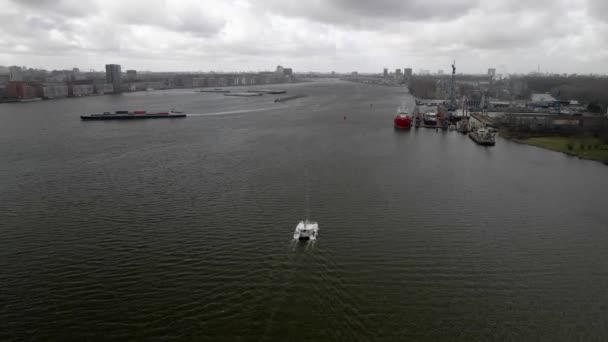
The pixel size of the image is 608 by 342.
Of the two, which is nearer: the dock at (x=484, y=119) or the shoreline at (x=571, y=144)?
the shoreline at (x=571, y=144)

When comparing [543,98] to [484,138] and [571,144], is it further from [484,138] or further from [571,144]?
[484,138]

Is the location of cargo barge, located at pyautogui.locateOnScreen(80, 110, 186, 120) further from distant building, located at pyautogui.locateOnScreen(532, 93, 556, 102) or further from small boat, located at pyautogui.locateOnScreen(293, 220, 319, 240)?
distant building, located at pyautogui.locateOnScreen(532, 93, 556, 102)

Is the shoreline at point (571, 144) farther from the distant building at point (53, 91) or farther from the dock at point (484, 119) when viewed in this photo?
the distant building at point (53, 91)

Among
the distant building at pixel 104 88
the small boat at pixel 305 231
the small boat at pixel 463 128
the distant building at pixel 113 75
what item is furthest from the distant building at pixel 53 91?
the small boat at pixel 305 231

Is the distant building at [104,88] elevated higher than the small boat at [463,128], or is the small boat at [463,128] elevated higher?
the distant building at [104,88]

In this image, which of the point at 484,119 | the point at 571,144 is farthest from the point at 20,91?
the point at 571,144

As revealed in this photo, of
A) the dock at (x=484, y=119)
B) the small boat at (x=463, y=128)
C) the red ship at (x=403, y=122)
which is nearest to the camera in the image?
the small boat at (x=463, y=128)

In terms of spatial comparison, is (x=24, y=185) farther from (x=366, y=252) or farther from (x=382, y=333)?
(x=382, y=333)
